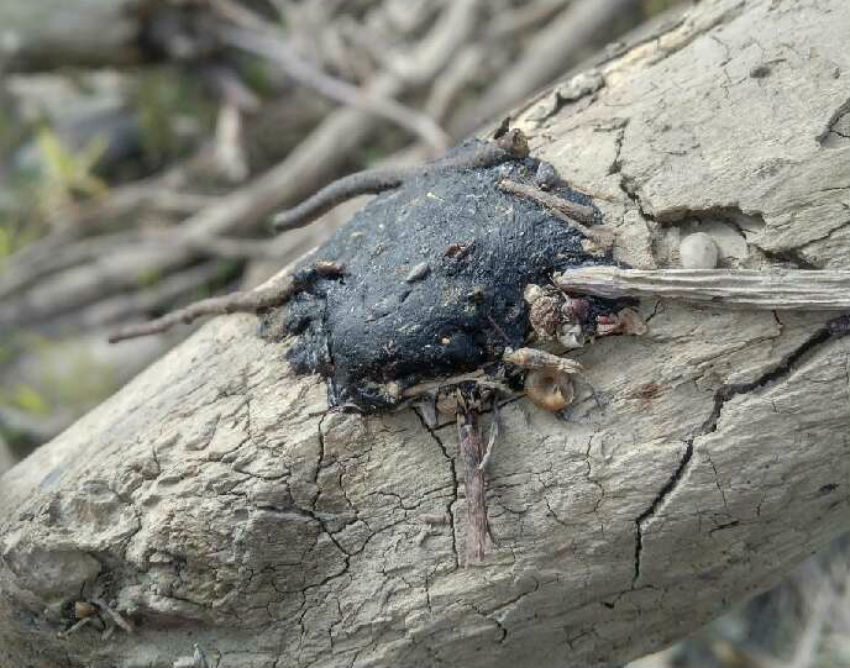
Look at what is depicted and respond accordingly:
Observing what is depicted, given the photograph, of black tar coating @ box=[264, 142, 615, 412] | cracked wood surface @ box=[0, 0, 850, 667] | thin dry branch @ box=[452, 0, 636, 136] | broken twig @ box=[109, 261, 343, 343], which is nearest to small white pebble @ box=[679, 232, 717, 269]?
cracked wood surface @ box=[0, 0, 850, 667]

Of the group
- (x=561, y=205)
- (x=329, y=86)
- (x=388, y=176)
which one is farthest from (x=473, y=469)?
(x=329, y=86)

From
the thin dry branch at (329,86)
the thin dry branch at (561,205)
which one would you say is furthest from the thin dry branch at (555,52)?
the thin dry branch at (561,205)

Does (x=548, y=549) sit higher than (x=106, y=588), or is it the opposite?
(x=106, y=588)

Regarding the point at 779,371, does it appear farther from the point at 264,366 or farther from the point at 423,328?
the point at 264,366

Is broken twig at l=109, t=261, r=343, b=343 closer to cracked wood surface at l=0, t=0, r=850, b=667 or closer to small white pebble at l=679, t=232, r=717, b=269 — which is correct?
cracked wood surface at l=0, t=0, r=850, b=667

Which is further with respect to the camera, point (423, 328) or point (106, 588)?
point (106, 588)

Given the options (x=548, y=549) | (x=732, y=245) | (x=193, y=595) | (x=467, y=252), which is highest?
(x=467, y=252)

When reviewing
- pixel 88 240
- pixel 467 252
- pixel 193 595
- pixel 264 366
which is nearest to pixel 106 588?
pixel 193 595

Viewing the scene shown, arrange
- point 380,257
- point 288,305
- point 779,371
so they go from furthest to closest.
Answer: point 288,305 < point 380,257 < point 779,371

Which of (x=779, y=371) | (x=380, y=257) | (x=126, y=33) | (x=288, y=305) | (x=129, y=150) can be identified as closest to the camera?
(x=779, y=371)
